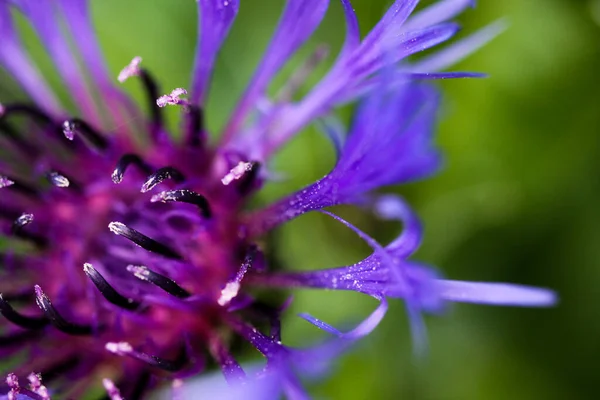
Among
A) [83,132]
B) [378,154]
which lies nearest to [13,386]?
[83,132]

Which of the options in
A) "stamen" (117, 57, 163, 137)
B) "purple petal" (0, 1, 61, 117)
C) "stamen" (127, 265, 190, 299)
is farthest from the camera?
"purple petal" (0, 1, 61, 117)

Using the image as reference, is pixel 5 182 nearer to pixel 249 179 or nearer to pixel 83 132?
pixel 83 132

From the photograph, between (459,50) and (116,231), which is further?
(459,50)

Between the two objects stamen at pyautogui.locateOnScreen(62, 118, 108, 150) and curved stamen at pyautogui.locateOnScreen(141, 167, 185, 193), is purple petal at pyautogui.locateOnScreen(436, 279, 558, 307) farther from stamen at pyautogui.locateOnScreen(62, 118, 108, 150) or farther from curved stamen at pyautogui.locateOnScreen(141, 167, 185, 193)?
stamen at pyautogui.locateOnScreen(62, 118, 108, 150)

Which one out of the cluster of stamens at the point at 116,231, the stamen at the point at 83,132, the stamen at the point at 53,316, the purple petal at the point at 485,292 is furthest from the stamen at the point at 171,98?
the purple petal at the point at 485,292

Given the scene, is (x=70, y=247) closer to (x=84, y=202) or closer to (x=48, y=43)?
(x=84, y=202)

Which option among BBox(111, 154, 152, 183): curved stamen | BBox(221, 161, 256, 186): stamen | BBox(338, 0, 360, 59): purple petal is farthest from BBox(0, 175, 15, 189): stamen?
BBox(338, 0, 360, 59): purple petal
